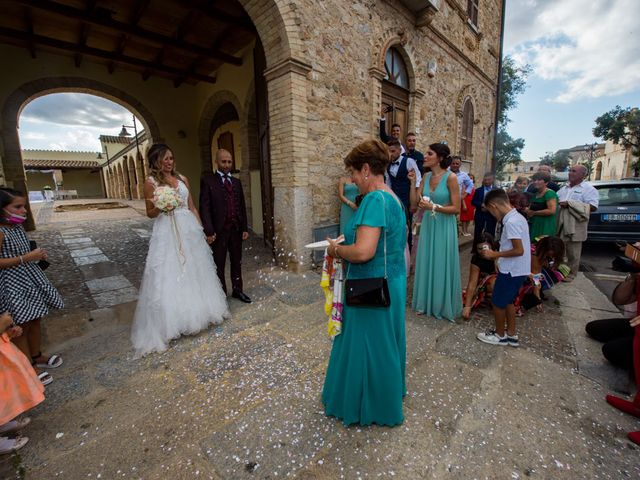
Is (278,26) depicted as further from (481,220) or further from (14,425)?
(14,425)

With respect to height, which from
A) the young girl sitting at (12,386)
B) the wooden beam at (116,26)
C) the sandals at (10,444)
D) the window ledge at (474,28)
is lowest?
the sandals at (10,444)

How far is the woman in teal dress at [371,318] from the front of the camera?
1.63m

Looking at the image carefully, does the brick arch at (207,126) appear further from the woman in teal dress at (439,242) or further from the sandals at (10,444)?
the sandals at (10,444)

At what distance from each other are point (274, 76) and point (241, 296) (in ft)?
11.3

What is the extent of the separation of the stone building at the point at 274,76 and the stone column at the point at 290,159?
2cm

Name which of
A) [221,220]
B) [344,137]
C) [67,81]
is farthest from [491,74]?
[67,81]

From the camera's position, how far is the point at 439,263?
3.37 meters

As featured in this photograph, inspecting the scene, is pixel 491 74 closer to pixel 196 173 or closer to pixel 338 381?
pixel 196 173

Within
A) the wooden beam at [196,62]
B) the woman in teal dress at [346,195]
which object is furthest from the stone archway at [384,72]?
the wooden beam at [196,62]

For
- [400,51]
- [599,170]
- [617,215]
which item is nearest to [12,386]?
[400,51]

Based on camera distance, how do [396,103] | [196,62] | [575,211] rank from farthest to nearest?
[196,62]
[396,103]
[575,211]

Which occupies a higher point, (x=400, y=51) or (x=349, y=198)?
(x=400, y=51)

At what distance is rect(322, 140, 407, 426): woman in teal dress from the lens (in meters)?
1.63

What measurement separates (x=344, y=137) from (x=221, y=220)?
2.92 m
